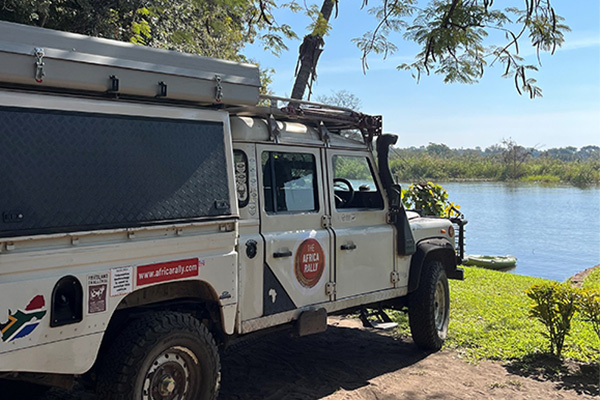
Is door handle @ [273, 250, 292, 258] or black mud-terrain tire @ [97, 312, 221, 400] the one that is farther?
door handle @ [273, 250, 292, 258]

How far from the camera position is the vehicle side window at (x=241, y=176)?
182 inches

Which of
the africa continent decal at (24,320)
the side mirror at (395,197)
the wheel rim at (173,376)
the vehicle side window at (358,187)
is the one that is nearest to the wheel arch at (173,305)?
the wheel rim at (173,376)

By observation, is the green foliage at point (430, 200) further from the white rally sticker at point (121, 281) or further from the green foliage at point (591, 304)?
the white rally sticker at point (121, 281)

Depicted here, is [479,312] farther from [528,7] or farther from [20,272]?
[20,272]

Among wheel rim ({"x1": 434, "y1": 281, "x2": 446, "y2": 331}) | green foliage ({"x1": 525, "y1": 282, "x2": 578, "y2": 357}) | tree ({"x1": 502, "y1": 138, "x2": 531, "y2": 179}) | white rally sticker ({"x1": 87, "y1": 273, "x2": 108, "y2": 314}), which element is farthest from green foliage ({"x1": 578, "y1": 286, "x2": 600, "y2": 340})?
tree ({"x1": 502, "y1": 138, "x2": 531, "y2": 179})

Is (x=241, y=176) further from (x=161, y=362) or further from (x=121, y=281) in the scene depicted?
(x=161, y=362)

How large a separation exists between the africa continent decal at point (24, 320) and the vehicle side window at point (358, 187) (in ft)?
10.7

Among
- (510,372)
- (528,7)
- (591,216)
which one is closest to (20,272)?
(510,372)

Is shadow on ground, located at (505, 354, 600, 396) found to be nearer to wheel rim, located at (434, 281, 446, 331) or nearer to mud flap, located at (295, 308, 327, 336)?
wheel rim, located at (434, 281, 446, 331)

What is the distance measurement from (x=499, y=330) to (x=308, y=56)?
483 centimetres

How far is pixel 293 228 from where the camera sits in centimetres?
494

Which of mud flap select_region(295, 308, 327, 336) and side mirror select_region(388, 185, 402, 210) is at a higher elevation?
side mirror select_region(388, 185, 402, 210)

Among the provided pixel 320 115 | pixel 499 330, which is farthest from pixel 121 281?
pixel 499 330

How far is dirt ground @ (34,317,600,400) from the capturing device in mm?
5133
